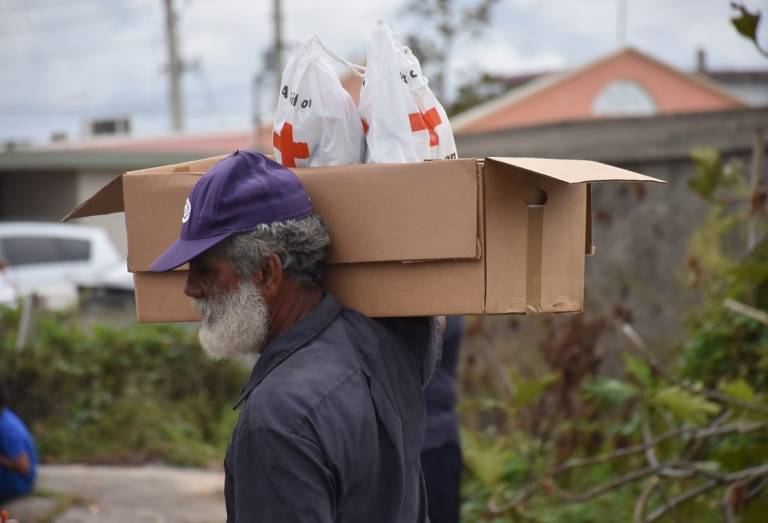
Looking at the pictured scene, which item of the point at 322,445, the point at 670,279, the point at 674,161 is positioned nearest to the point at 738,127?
the point at 674,161

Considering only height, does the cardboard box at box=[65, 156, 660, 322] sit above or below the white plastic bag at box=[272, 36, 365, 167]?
below

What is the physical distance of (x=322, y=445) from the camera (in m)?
2.02

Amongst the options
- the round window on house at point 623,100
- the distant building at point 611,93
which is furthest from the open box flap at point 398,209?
the round window on house at point 623,100

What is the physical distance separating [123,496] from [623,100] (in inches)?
946

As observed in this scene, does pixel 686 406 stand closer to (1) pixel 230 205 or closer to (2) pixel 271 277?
(2) pixel 271 277

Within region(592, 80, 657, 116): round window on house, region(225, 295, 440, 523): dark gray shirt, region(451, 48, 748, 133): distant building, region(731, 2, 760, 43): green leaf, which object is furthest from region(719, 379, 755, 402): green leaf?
region(592, 80, 657, 116): round window on house

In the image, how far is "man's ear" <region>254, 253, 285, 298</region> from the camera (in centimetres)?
223

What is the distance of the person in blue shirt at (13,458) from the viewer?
580 centimetres

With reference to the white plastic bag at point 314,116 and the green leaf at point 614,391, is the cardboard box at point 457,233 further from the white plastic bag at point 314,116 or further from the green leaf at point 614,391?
the green leaf at point 614,391

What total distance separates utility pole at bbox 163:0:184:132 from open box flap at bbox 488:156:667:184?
29180mm

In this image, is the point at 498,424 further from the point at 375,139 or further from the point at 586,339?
the point at 375,139

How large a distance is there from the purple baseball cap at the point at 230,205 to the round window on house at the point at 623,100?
26.2 meters

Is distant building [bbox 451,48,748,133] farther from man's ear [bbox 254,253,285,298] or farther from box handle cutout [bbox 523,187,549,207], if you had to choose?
man's ear [bbox 254,253,285,298]

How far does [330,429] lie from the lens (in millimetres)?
2039
